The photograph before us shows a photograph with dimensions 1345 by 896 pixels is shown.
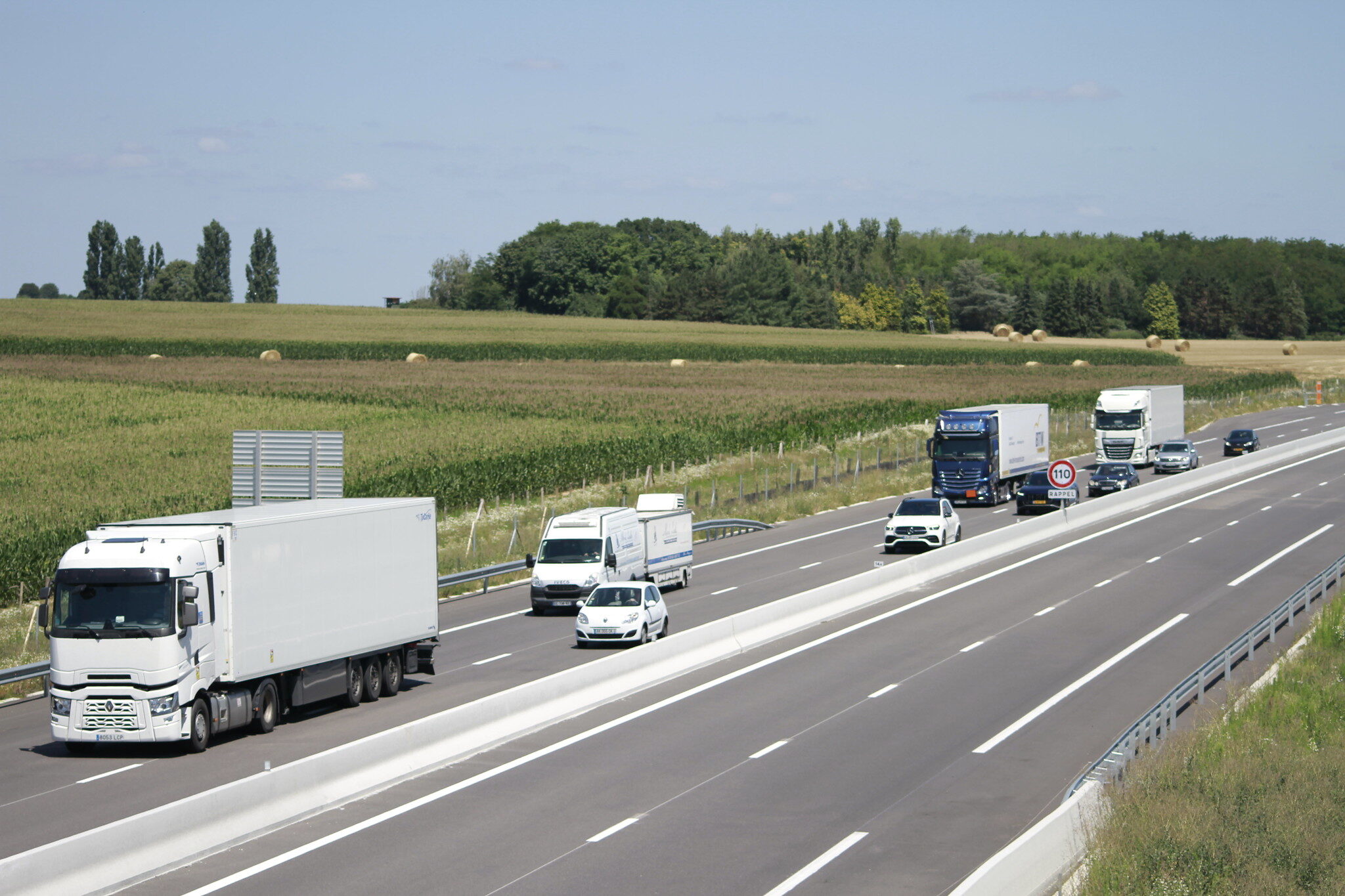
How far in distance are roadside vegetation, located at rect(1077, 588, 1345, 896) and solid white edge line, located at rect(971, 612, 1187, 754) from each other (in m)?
2.55

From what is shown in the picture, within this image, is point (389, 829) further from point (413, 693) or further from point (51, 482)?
point (51, 482)

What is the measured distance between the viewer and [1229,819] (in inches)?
556

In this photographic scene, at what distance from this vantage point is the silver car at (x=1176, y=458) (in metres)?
63.7

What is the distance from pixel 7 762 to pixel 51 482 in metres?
35.6

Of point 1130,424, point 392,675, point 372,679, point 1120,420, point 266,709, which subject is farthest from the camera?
point 1120,420

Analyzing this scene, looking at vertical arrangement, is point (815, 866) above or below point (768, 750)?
above

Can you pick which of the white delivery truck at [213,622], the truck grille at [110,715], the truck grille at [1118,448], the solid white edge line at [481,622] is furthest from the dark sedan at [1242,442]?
the truck grille at [110,715]

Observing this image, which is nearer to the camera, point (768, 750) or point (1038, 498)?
point (768, 750)

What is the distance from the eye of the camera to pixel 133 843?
1403 centimetres

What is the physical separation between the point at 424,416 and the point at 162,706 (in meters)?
59.2

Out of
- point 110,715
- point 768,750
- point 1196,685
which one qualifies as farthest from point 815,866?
point 110,715

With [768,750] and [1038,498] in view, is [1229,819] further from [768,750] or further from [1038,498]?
[1038,498]

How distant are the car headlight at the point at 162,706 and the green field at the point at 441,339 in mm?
109652

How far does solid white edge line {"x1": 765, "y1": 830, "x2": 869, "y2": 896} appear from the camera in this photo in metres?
13.8
